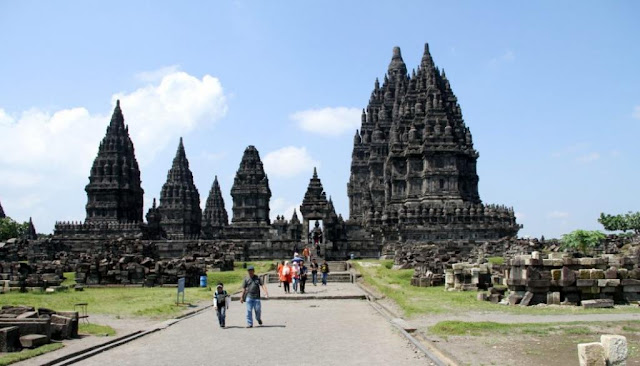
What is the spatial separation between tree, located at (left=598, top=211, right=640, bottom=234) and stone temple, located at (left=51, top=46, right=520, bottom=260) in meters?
32.3

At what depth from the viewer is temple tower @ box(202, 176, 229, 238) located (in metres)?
113

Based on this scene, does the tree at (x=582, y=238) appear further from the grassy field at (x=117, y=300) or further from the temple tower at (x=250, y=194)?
the temple tower at (x=250, y=194)

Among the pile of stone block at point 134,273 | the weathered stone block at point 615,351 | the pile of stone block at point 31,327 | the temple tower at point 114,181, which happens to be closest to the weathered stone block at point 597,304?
the weathered stone block at point 615,351

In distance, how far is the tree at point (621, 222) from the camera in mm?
94688

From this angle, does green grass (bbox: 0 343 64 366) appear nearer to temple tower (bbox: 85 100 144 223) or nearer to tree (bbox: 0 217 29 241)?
temple tower (bbox: 85 100 144 223)

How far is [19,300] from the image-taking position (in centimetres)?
2642

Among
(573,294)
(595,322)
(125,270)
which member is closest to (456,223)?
(125,270)

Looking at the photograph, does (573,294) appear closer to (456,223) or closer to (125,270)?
(125,270)

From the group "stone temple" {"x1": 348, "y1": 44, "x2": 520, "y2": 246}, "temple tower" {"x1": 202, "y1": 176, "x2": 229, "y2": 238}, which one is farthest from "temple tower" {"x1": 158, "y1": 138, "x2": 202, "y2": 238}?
"stone temple" {"x1": 348, "y1": 44, "x2": 520, "y2": 246}

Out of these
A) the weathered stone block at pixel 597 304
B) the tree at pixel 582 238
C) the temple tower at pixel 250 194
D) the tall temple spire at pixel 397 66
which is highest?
the tall temple spire at pixel 397 66

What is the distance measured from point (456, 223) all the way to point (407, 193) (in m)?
8.83

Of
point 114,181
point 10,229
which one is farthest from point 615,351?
point 10,229

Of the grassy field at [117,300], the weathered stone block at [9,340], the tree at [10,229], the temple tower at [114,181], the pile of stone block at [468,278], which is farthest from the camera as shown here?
the tree at [10,229]

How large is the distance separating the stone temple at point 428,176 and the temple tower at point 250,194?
16216 millimetres
